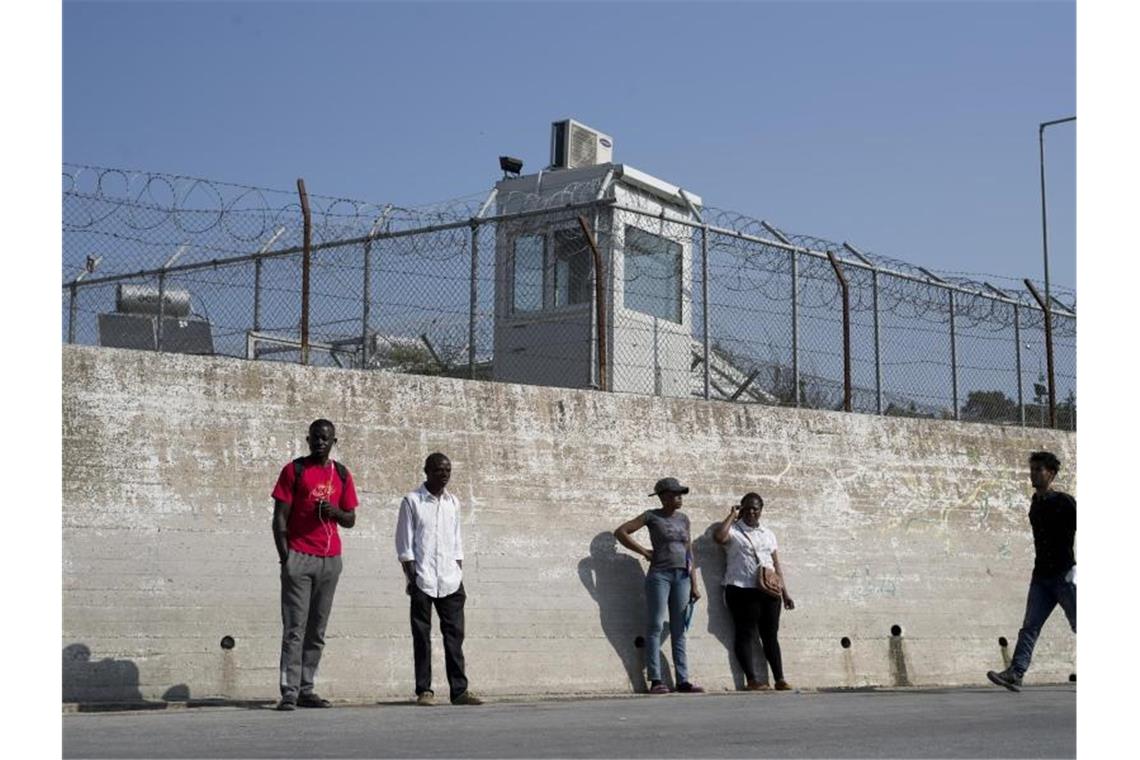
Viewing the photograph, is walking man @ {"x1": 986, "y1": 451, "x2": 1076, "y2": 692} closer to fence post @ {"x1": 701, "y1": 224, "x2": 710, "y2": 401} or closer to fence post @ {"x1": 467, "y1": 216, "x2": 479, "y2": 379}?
fence post @ {"x1": 701, "y1": 224, "x2": 710, "y2": 401}

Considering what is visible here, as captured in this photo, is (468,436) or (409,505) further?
(468,436)

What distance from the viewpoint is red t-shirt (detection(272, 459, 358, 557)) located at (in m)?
9.45

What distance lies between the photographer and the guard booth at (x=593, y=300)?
43.3 feet

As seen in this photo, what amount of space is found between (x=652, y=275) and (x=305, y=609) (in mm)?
5039

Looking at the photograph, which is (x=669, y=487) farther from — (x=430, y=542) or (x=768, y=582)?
(x=430, y=542)

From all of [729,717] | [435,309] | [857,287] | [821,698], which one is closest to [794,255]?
[857,287]

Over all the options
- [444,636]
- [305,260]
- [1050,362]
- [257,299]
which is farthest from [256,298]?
[1050,362]

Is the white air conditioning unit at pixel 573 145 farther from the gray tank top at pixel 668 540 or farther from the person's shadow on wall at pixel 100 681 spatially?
the person's shadow on wall at pixel 100 681

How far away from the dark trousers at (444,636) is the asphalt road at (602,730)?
28 cm

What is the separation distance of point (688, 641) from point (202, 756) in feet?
20.6

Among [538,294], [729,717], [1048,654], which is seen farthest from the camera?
[1048,654]

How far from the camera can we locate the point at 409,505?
1001 centimetres

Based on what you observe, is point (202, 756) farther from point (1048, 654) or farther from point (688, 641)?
point (1048, 654)
